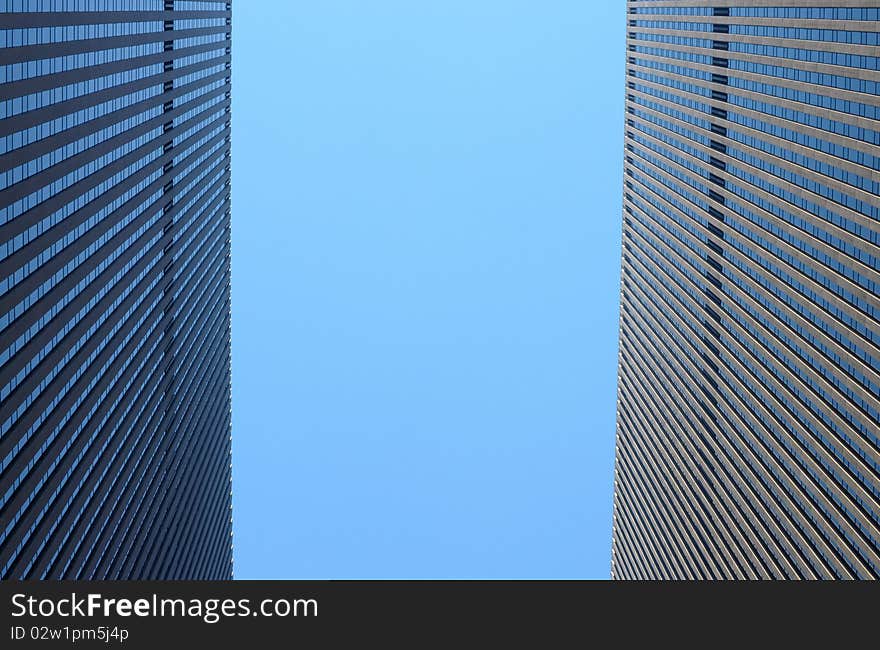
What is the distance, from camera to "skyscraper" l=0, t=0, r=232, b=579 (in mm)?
79000

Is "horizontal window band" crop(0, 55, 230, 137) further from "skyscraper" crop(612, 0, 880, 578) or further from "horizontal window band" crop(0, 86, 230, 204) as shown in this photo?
"skyscraper" crop(612, 0, 880, 578)

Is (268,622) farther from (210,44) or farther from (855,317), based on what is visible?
(210,44)

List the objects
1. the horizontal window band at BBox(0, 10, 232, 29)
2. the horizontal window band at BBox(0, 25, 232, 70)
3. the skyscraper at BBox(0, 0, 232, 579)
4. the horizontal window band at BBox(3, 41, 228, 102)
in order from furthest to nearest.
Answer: the skyscraper at BBox(0, 0, 232, 579), the horizontal window band at BBox(3, 41, 228, 102), the horizontal window band at BBox(0, 25, 232, 70), the horizontal window band at BBox(0, 10, 232, 29)

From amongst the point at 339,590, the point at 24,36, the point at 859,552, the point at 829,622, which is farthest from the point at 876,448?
the point at 24,36

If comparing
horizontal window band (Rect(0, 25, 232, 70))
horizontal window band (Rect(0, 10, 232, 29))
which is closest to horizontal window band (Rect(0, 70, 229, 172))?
horizontal window band (Rect(0, 25, 232, 70))

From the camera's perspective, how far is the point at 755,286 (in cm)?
10856

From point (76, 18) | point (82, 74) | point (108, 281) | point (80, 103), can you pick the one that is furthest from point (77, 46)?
point (108, 281)

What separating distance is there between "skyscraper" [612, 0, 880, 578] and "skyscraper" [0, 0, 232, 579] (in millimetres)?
55879

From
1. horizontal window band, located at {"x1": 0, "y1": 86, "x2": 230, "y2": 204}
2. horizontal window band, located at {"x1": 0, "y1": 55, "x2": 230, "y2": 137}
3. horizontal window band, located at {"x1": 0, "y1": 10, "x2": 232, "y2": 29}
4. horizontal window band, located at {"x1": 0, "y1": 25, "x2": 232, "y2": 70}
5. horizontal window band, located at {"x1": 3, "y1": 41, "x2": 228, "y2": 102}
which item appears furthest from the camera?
horizontal window band, located at {"x1": 0, "y1": 86, "x2": 230, "y2": 204}

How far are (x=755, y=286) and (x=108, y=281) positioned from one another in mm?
59193

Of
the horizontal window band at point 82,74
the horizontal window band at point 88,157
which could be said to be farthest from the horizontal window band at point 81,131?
the horizontal window band at point 82,74

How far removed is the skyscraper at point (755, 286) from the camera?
8719 centimetres

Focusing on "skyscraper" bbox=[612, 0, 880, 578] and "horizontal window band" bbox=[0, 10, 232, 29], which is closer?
"horizontal window band" bbox=[0, 10, 232, 29]

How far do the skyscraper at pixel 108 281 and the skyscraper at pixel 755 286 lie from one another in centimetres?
5588
